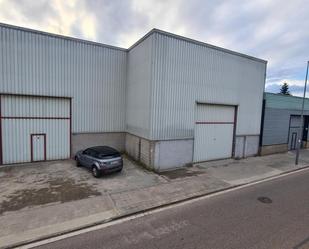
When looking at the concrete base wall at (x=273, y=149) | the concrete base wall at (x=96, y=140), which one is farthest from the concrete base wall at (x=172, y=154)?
the concrete base wall at (x=273, y=149)

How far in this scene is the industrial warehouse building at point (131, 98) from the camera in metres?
10.8

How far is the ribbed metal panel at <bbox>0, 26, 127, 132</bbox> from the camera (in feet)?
36.1

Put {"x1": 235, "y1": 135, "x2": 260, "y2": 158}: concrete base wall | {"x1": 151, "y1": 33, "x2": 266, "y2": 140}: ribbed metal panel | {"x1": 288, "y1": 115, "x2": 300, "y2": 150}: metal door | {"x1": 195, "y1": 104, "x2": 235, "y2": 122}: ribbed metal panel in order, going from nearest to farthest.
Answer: {"x1": 151, "y1": 33, "x2": 266, "y2": 140}: ribbed metal panel → {"x1": 195, "y1": 104, "x2": 235, "y2": 122}: ribbed metal panel → {"x1": 235, "y1": 135, "x2": 260, "y2": 158}: concrete base wall → {"x1": 288, "y1": 115, "x2": 300, "y2": 150}: metal door

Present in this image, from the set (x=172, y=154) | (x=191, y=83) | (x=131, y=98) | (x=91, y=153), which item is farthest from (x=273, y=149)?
(x=91, y=153)

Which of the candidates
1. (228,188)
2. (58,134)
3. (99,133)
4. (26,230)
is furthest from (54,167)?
(228,188)

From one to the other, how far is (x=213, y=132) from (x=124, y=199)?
831 cm

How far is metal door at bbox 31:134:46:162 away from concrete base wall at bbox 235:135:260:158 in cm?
1365

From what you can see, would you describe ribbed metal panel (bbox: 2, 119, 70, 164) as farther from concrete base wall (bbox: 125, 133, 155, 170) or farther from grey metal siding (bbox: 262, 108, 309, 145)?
grey metal siding (bbox: 262, 108, 309, 145)

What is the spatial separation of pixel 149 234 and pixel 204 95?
9.24 metres

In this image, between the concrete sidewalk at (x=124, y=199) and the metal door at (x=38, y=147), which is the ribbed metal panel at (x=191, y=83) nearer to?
the concrete sidewalk at (x=124, y=199)

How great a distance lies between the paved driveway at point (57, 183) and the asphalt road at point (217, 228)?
2.54 m

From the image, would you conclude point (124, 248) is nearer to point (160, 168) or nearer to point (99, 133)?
point (160, 168)

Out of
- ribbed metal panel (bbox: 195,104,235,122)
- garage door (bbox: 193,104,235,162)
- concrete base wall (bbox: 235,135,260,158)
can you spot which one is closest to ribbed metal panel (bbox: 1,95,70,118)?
ribbed metal panel (bbox: 195,104,235,122)

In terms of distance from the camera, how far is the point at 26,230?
5203mm
